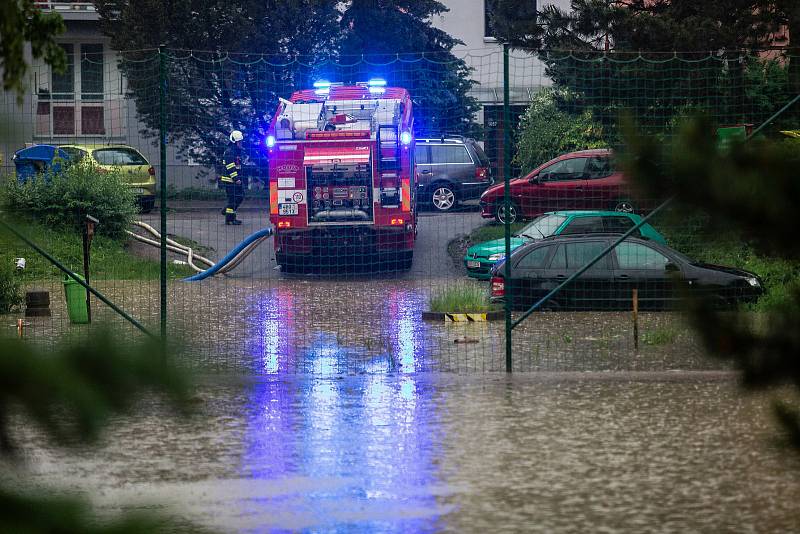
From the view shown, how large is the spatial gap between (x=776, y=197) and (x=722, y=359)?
314 millimetres

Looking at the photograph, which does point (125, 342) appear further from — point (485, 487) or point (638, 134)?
point (485, 487)

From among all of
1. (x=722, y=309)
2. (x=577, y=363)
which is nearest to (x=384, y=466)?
(x=577, y=363)

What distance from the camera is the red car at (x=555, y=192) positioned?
1889 centimetres

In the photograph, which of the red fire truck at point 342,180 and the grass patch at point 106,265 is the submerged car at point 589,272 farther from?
the grass patch at point 106,265

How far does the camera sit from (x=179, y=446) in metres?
8.59

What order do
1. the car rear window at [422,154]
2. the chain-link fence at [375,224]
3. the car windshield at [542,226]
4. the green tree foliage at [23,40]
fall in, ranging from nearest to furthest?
the green tree foliage at [23,40] → the chain-link fence at [375,224] → the car windshield at [542,226] → the car rear window at [422,154]

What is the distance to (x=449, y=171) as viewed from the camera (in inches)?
1206

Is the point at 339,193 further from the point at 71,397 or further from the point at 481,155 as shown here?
the point at 71,397

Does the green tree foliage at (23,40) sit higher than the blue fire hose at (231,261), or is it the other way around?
the green tree foliage at (23,40)

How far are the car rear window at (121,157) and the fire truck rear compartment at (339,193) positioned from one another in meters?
7.66

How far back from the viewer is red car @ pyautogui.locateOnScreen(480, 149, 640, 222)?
744 inches

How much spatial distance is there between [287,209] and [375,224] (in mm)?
1352

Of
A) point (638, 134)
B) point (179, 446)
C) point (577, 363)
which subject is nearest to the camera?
point (638, 134)

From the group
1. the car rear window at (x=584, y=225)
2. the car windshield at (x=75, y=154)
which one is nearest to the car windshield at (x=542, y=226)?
the car rear window at (x=584, y=225)
